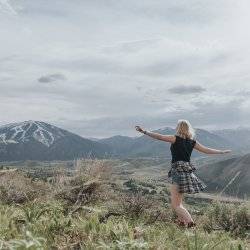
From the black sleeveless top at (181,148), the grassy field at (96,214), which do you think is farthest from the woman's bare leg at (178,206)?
the black sleeveless top at (181,148)

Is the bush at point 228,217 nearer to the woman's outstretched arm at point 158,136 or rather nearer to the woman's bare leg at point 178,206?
the woman's bare leg at point 178,206

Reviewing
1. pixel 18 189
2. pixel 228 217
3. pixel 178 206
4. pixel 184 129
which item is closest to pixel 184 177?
pixel 178 206

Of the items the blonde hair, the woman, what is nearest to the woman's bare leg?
the woman

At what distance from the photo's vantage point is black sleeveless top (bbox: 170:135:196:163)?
1043 cm

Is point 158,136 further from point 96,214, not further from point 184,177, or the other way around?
point 96,214

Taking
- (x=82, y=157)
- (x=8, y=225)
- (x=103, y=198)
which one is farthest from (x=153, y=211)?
(x=8, y=225)

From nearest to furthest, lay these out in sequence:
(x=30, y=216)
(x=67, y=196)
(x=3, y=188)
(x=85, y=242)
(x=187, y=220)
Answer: (x=85, y=242) < (x=30, y=216) < (x=187, y=220) < (x=67, y=196) < (x=3, y=188)

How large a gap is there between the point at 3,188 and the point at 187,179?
17.9 feet

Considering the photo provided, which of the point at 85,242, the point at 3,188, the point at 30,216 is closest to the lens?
the point at 85,242

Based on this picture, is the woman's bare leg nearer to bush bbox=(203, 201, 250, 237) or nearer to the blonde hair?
the blonde hair

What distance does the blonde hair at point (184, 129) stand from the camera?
10391mm

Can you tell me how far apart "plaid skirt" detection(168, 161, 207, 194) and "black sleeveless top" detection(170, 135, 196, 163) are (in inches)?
4.3

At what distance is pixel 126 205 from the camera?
10164 millimetres

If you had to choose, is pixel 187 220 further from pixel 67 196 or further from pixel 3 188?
pixel 3 188
